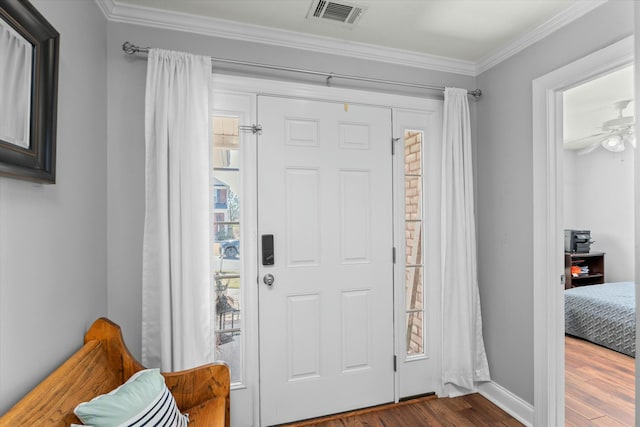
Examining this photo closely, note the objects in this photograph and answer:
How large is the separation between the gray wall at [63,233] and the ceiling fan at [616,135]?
4.68 m

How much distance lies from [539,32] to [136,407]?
9.51ft

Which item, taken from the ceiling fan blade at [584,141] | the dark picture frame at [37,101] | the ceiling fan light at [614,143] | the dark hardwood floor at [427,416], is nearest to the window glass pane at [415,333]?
the dark hardwood floor at [427,416]

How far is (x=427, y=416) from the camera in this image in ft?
7.52

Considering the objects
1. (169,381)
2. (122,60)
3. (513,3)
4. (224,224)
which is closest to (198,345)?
(169,381)

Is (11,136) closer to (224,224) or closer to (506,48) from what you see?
(224,224)

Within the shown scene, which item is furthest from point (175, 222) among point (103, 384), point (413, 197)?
point (413, 197)

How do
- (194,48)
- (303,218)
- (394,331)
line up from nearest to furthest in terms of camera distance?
(194,48)
(303,218)
(394,331)

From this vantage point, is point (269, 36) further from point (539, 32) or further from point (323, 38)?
point (539, 32)

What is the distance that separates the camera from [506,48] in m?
2.37

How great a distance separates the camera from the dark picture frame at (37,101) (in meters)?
1.03

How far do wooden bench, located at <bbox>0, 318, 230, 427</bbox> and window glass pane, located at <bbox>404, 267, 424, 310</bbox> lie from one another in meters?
1.43

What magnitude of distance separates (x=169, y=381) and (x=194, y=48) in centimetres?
186

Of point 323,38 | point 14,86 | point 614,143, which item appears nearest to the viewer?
point 14,86

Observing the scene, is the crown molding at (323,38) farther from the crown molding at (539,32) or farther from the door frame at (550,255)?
the door frame at (550,255)
